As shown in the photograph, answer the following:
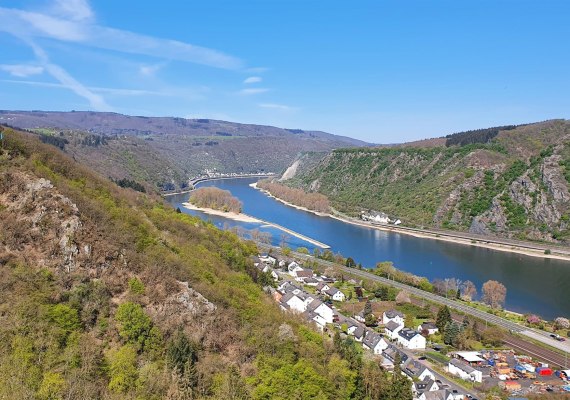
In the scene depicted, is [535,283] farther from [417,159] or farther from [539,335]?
[417,159]

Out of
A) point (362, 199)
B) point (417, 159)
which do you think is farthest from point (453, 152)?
point (362, 199)

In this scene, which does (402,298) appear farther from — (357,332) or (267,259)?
(267,259)

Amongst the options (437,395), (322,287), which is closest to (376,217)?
(322,287)

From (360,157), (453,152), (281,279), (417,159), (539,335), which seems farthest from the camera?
(360,157)

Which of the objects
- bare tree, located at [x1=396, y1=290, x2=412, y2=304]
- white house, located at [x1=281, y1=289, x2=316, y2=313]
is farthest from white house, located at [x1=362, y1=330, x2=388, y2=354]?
bare tree, located at [x1=396, y1=290, x2=412, y2=304]

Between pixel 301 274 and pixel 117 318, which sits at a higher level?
pixel 117 318

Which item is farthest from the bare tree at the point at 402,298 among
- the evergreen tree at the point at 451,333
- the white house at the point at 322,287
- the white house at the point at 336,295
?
the evergreen tree at the point at 451,333

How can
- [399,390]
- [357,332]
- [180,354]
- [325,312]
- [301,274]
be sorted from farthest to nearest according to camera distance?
[301,274], [325,312], [357,332], [399,390], [180,354]
